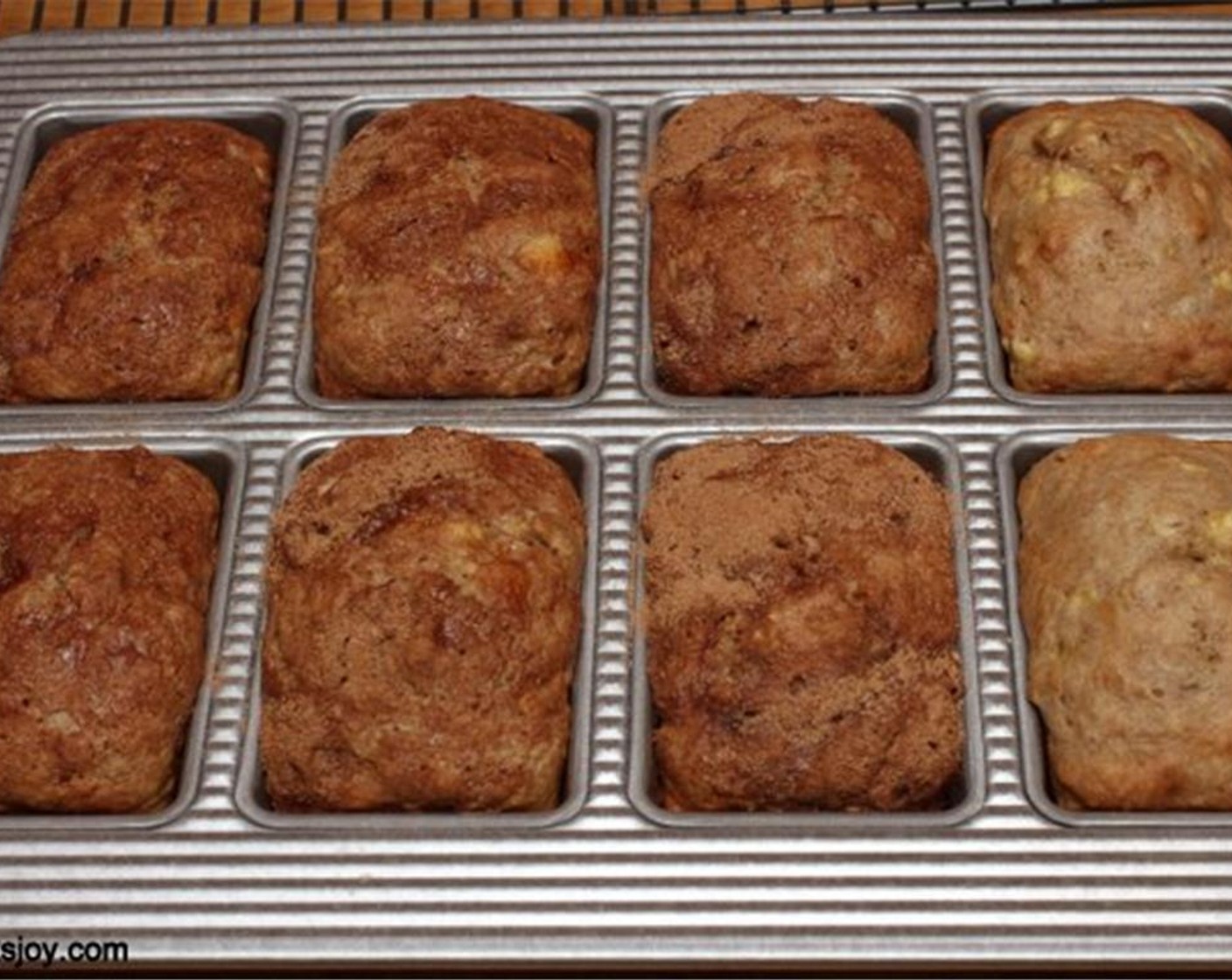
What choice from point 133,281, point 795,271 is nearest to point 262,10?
point 133,281

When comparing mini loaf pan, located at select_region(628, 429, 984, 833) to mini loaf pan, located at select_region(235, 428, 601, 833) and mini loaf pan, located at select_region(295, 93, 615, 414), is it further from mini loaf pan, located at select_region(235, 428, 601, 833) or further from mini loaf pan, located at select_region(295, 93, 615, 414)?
mini loaf pan, located at select_region(295, 93, 615, 414)

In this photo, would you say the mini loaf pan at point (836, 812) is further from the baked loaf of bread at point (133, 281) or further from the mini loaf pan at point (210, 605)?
the baked loaf of bread at point (133, 281)

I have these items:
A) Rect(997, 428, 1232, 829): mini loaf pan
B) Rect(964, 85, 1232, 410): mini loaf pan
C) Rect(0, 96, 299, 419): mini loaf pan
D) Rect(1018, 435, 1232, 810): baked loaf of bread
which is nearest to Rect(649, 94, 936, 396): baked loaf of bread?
Rect(964, 85, 1232, 410): mini loaf pan

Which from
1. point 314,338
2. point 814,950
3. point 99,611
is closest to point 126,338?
point 314,338

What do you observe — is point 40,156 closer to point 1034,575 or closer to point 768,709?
point 768,709

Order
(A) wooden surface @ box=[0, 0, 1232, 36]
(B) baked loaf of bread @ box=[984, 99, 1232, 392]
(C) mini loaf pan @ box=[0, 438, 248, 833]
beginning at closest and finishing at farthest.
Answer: (C) mini loaf pan @ box=[0, 438, 248, 833] → (B) baked loaf of bread @ box=[984, 99, 1232, 392] → (A) wooden surface @ box=[0, 0, 1232, 36]
